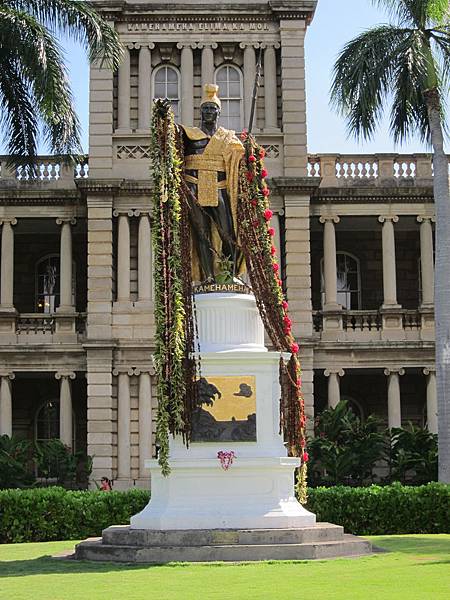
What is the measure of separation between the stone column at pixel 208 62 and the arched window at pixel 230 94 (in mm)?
365

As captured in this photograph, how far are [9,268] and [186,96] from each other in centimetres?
663

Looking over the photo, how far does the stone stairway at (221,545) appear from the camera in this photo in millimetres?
12609

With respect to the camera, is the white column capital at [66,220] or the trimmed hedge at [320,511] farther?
the white column capital at [66,220]

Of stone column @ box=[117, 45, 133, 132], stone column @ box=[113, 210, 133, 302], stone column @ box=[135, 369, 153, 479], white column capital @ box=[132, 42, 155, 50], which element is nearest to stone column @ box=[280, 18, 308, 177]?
white column capital @ box=[132, 42, 155, 50]

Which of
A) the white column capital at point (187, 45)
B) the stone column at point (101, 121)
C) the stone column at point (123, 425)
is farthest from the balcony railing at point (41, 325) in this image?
the white column capital at point (187, 45)

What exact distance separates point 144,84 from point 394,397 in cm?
1072

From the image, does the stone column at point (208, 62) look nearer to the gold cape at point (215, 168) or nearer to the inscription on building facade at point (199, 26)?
the inscription on building facade at point (199, 26)

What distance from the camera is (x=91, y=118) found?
102ft

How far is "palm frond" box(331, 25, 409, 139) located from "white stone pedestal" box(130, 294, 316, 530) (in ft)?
37.9

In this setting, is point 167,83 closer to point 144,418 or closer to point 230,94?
point 230,94

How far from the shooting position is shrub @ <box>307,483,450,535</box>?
760 inches

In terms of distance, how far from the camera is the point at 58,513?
1984 cm

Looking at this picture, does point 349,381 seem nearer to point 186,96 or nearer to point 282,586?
point 186,96

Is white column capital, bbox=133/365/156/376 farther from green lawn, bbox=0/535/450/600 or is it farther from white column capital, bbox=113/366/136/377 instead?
green lawn, bbox=0/535/450/600
